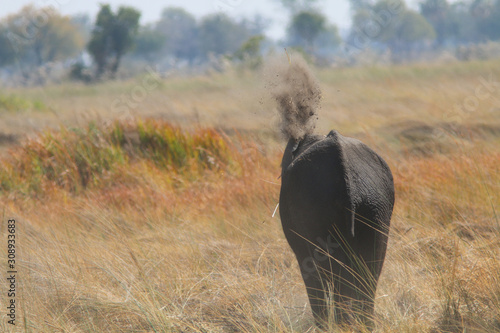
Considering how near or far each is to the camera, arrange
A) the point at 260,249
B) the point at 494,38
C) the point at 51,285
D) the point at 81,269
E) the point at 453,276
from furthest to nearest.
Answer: the point at 494,38
the point at 260,249
the point at 81,269
the point at 51,285
the point at 453,276

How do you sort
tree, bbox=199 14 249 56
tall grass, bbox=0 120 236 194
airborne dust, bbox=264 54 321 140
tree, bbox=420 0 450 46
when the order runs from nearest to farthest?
1. airborne dust, bbox=264 54 321 140
2. tall grass, bbox=0 120 236 194
3. tree, bbox=420 0 450 46
4. tree, bbox=199 14 249 56

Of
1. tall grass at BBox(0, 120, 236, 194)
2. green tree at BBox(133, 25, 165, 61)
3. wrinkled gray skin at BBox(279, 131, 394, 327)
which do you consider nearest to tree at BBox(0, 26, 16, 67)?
green tree at BBox(133, 25, 165, 61)

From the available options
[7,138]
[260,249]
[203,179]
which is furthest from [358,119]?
[7,138]

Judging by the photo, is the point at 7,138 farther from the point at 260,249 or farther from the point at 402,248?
the point at 402,248

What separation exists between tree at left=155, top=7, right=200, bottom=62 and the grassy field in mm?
62333

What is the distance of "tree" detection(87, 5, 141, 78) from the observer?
1176 inches

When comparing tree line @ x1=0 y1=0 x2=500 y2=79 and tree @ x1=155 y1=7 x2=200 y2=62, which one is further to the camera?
tree @ x1=155 y1=7 x2=200 y2=62

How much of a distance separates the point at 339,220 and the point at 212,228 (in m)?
2.32

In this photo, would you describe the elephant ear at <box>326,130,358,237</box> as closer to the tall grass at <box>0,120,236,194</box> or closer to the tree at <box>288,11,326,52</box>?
the tall grass at <box>0,120,236,194</box>

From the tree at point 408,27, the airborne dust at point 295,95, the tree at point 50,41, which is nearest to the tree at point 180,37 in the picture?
the tree at point 50,41

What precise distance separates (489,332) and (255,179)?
3014 mm

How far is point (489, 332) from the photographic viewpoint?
226cm

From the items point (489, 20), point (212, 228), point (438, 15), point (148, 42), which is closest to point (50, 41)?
point (148, 42)

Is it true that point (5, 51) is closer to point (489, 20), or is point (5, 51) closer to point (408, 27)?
point (408, 27)
